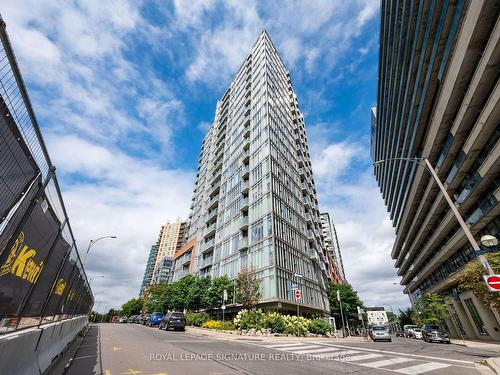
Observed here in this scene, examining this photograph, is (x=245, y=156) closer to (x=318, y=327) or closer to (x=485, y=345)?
(x=318, y=327)

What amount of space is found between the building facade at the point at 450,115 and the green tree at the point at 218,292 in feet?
77.4

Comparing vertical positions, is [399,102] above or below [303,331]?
above

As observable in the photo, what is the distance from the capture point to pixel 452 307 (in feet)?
132

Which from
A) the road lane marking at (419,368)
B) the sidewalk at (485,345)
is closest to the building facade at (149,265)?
the sidewalk at (485,345)

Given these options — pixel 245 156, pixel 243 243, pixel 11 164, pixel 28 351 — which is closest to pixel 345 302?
pixel 243 243

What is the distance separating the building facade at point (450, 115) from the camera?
727 inches

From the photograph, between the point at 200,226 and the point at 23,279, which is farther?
the point at 200,226

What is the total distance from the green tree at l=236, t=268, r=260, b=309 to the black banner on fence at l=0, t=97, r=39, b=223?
27.7m

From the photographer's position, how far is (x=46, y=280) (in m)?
6.45

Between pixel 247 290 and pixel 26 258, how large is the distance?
1053 inches

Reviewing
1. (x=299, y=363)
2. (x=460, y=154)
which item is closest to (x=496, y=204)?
(x=460, y=154)

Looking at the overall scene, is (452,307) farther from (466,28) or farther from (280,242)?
(466,28)

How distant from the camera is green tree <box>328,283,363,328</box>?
56.4 m

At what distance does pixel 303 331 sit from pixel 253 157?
2622cm
